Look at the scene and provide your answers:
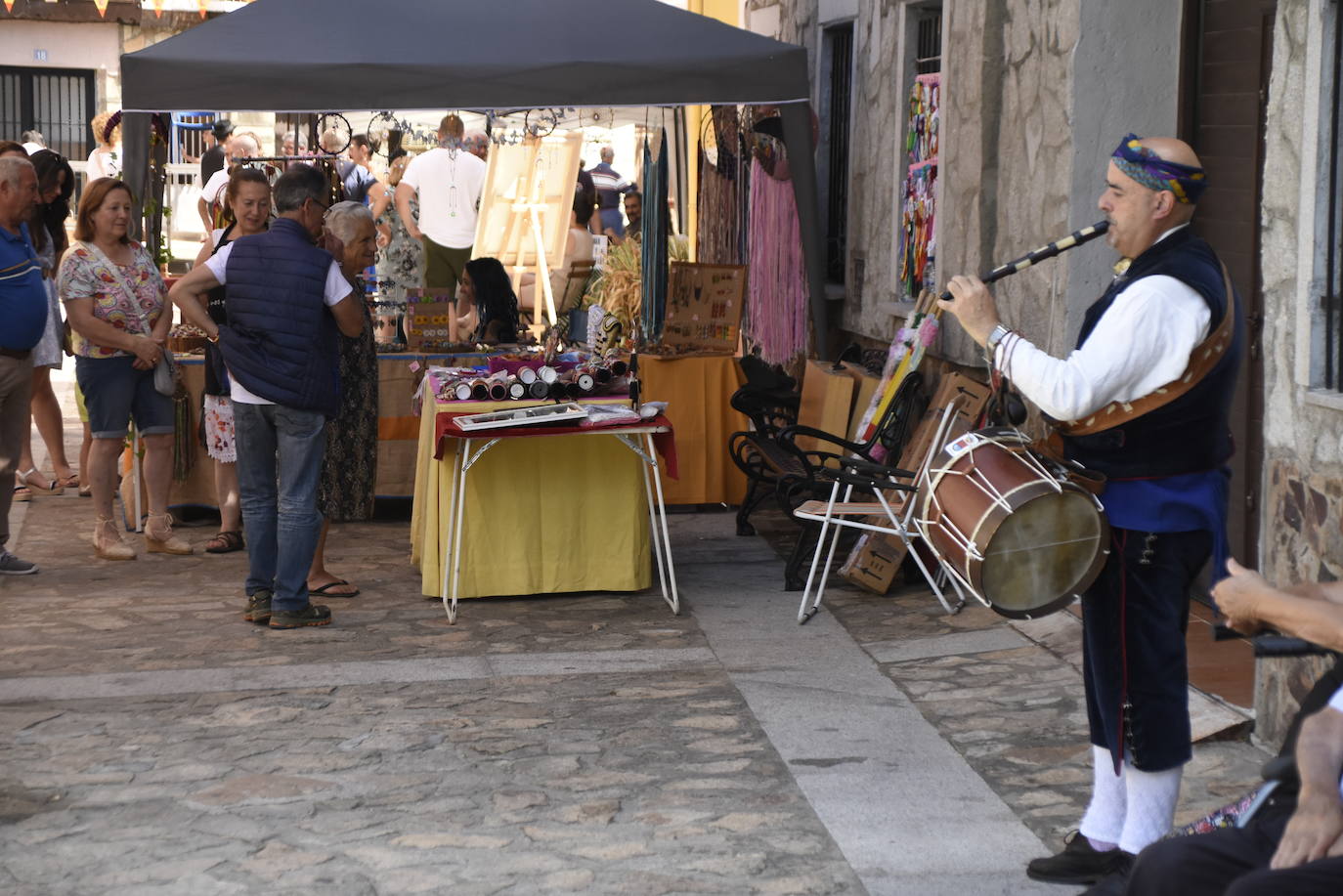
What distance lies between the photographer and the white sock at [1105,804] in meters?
4.06

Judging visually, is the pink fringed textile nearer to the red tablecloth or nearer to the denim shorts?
the red tablecloth

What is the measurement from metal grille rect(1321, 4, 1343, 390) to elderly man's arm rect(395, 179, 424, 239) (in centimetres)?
850

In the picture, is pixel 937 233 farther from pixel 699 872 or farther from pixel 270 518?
pixel 699 872

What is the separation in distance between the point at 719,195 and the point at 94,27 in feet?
58.2

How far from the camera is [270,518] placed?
264 inches

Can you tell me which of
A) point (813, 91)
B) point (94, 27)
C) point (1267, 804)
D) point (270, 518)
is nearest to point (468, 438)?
point (270, 518)

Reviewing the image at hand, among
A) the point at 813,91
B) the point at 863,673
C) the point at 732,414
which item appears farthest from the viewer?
the point at 813,91

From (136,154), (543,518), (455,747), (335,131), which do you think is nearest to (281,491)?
(543,518)

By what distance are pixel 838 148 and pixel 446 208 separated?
3.14 m

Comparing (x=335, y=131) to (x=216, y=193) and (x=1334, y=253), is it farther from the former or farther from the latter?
(x=1334, y=253)

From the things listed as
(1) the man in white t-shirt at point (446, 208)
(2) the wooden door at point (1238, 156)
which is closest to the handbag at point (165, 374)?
(1) the man in white t-shirt at point (446, 208)

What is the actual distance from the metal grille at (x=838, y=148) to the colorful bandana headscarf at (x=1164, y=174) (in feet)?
22.2

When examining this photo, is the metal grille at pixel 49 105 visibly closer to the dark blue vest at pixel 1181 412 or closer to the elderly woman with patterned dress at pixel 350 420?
the elderly woman with patterned dress at pixel 350 420

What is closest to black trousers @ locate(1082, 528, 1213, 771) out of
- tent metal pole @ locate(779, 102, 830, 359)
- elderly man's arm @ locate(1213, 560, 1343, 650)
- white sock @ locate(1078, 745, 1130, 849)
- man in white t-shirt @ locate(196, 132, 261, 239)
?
white sock @ locate(1078, 745, 1130, 849)
